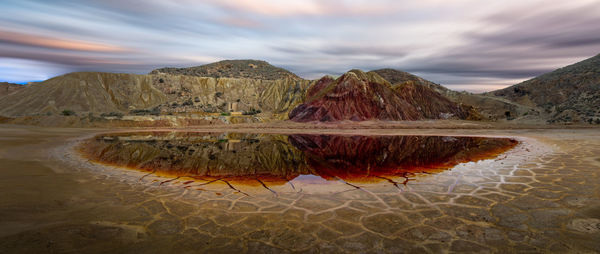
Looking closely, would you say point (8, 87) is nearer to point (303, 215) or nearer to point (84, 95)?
point (84, 95)

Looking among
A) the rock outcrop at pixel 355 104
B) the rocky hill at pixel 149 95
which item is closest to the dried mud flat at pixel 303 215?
the rock outcrop at pixel 355 104

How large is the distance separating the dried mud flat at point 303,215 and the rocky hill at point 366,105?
106 ft

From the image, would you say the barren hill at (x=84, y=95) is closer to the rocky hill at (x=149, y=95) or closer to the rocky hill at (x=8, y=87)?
the rocky hill at (x=149, y=95)

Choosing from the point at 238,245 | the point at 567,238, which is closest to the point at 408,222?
the point at 567,238

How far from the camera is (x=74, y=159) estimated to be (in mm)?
10703

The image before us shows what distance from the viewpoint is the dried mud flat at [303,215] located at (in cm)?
374

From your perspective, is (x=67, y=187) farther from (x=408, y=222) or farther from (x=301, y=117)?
(x=301, y=117)

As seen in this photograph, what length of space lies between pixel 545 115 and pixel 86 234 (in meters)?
52.5

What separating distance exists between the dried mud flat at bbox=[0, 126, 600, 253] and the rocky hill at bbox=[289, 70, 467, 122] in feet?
106

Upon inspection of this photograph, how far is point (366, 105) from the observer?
41.2 meters

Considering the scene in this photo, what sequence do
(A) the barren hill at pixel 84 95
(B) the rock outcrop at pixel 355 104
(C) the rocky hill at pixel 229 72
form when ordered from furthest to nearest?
(C) the rocky hill at pixel 229 72 → (A) the barren hill at pixel 84 95 → (B) the rock outcrop at pixel 355 104

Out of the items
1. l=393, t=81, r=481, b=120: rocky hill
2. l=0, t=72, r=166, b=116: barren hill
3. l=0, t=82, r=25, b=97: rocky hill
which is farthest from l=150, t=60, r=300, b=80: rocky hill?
l=393, t=81, r=481, b=120: rocky hill

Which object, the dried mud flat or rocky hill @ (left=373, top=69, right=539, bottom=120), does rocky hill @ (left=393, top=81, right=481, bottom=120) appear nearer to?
rocky hill @ (left=373, top=69, right=539, bottom=120)

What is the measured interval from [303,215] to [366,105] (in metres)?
37.9
